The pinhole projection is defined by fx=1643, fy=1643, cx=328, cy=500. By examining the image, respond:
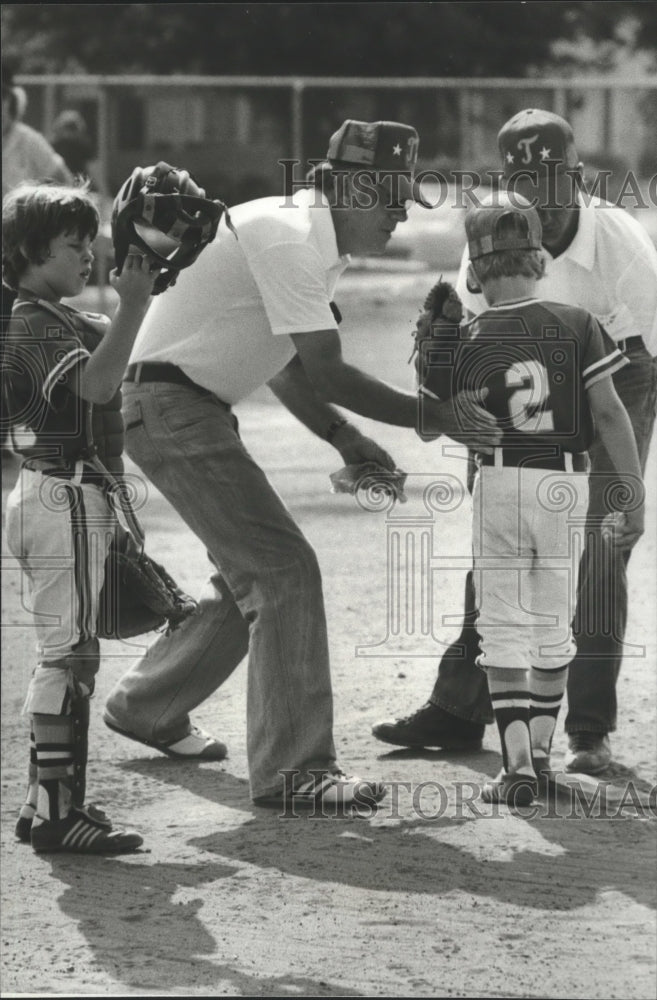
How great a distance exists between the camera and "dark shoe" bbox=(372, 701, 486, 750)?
15.5 feet

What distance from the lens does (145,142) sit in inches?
658

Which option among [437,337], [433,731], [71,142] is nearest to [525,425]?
[437,337]

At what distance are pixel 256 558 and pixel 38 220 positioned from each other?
103cm

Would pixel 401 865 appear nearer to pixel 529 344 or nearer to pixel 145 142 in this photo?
pixel 529 344

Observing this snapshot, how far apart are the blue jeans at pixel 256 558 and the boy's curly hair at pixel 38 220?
52 cm

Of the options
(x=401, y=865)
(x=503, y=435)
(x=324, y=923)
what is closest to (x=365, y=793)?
(x=401, y=865)

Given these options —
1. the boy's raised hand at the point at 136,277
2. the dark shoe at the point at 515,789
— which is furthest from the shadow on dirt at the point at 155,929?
the boy's raised hand at the point at 136,277

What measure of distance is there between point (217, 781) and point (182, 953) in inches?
45.3

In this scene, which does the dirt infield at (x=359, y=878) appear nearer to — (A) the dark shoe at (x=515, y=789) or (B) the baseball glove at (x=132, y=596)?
(A) the dark shoe at (x=515, y=789)

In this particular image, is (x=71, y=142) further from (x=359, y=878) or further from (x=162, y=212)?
(x=359, y=878)

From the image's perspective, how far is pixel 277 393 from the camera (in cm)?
453

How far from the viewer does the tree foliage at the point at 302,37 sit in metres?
20.2

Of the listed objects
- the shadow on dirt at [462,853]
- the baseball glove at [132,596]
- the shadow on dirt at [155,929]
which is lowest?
the shadow on dirt at [155,929]

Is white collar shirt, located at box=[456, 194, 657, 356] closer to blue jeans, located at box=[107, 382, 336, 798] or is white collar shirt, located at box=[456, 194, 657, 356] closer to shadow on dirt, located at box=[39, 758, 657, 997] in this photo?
blue jeans, located at box=[107, 382, 336, 798]
